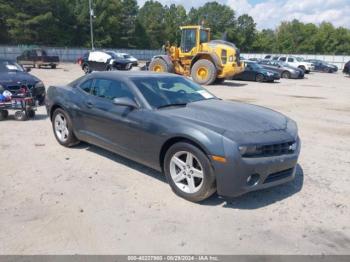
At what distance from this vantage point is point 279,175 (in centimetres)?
450

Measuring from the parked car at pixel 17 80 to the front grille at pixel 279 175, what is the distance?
8.02m

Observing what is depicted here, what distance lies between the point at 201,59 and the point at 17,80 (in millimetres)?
11290

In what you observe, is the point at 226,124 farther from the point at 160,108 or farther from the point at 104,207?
the point at 104,207

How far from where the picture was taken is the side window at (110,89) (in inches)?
214

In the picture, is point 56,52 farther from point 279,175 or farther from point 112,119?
point 279,175

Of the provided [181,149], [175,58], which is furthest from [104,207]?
[175,58]

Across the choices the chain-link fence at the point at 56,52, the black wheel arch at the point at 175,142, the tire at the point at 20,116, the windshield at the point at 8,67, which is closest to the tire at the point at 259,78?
the windshield at the point at 8,67

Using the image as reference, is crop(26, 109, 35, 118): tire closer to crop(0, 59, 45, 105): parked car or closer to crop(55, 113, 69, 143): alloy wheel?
crop(0, 59, 45, 105): parked car

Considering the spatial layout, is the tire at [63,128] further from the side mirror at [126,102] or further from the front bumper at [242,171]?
the front bumper at [242,171]

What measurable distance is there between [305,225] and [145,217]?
177cm

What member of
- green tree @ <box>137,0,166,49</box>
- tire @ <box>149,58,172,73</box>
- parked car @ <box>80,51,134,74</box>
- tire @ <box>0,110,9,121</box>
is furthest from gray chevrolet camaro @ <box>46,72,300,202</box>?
green tree @ <box>137,0,166,49</box>

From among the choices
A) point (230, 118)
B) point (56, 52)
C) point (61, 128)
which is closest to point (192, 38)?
point (61, 128)

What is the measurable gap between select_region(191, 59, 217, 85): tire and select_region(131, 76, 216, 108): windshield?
538 inches

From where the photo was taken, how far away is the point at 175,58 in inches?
845
